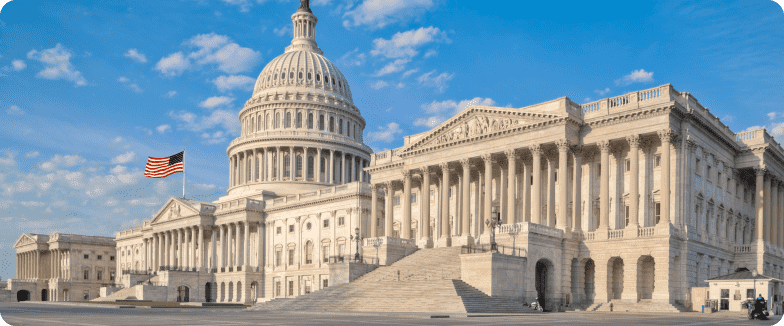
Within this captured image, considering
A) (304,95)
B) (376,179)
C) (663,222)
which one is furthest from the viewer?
(304,95)

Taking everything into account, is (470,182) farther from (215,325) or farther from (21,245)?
(21,245)

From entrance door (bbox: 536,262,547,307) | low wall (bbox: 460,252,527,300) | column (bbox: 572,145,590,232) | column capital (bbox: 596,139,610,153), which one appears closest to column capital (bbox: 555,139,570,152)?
column (bbox: 572,145,590,232)

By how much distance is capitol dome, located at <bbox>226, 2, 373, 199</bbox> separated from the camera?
412 feet

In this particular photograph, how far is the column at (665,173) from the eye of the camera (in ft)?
189

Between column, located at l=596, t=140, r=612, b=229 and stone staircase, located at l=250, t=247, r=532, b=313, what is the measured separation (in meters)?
11.9

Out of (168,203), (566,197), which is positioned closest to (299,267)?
(168,203)

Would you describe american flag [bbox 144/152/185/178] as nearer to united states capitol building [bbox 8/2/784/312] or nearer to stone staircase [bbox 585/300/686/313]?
united states capitol building [bbox 8/2/784/312]

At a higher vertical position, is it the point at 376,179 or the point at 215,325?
the point at 376,179

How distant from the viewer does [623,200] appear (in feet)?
206

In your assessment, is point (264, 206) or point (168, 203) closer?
point (264, 206)

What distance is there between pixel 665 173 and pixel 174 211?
85.0 metres

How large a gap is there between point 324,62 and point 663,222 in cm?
9157

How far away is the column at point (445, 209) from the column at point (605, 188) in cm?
1523

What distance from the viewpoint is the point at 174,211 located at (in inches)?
4838
